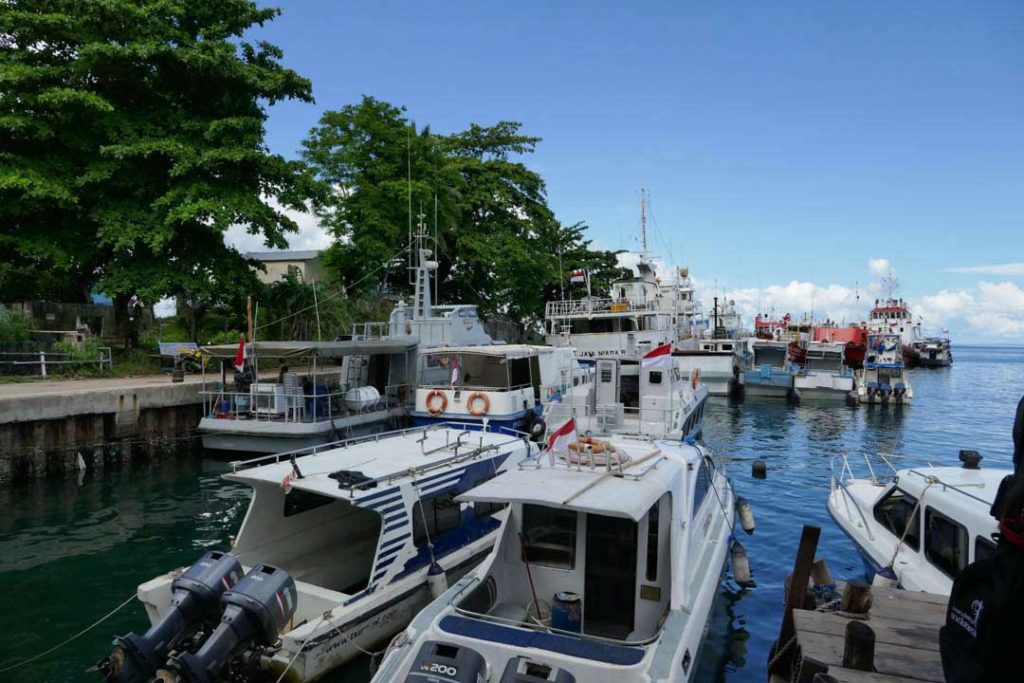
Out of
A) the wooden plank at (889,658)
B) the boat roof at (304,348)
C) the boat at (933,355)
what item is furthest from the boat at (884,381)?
the boat at (933,355)

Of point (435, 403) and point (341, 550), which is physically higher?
point (435, 403)

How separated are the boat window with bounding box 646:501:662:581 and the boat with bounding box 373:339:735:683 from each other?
1cm

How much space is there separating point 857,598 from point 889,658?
2.48ft

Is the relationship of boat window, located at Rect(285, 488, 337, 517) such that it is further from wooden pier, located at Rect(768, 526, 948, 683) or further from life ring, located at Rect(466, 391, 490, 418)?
life ring, located at Rect(466, 391, 490, 418)

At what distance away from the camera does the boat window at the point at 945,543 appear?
736cm

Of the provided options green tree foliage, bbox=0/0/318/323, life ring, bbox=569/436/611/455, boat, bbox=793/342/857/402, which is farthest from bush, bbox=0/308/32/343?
boat, bbox=793/342/857/402

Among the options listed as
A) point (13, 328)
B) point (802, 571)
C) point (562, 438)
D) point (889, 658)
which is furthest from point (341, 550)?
point (13, 328)

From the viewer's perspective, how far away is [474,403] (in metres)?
17.5

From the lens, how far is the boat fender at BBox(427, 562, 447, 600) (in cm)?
834

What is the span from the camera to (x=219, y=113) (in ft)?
79.9

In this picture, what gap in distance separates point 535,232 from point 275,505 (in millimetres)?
35516

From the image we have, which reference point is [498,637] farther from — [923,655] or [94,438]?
[94,438]

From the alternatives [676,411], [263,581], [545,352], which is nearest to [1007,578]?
[263,581]

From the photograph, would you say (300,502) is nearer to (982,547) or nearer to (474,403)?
(474,403)
